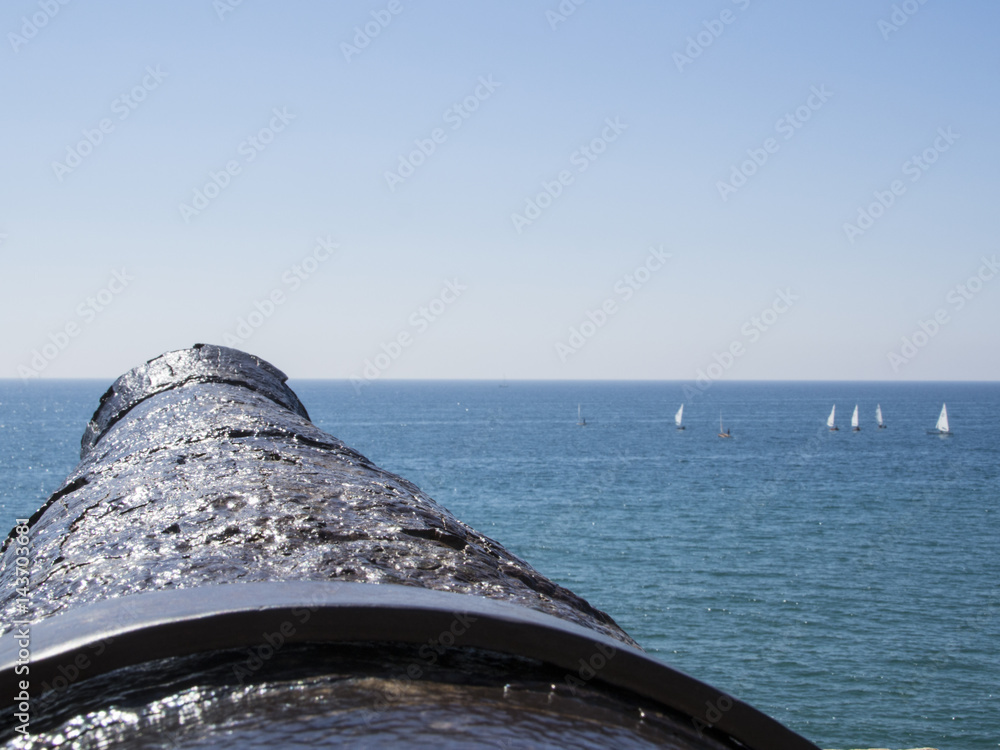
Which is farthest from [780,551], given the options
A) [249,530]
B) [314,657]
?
[314,657]

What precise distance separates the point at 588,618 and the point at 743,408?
6152 inches

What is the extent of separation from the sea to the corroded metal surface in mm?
3274

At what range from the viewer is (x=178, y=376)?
A: 4.83 meters

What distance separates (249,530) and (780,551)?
33542 mm

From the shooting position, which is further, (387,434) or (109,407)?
(387,434)

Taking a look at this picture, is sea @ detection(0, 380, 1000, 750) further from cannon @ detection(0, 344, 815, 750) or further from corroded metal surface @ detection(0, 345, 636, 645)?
A: cannon @ detection(0, 344, 815, 750)

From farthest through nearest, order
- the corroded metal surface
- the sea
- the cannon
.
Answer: the sea < the corroded metal surface < the cannon

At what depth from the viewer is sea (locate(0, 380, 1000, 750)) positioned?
1922cm

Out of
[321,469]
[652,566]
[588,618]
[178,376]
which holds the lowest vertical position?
[652,566]

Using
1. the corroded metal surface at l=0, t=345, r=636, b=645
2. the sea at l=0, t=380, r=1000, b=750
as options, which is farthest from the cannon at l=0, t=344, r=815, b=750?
the sea at l=0, t=380, r=1000, b=750

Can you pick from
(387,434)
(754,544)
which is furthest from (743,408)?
(754,544)

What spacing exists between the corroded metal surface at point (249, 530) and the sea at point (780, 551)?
10.7 ft

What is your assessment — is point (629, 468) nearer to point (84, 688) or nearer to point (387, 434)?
point (387, 434)

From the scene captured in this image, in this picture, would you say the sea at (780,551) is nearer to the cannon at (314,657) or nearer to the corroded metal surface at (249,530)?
the corroded metal surface at (249,530)
